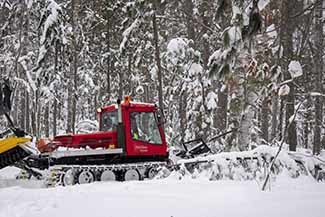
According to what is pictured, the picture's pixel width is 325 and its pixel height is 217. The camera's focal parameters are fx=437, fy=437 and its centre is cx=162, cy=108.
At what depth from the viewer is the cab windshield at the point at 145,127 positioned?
43.1 feet

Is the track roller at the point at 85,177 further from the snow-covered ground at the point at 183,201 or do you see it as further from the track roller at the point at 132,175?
the snow-covered ground at the point at 183,201

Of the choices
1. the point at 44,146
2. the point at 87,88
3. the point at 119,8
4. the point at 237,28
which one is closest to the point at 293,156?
the point at 237,28

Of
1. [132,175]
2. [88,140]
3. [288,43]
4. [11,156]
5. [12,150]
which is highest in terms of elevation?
[288,43]

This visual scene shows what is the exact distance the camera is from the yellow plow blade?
1105 cm

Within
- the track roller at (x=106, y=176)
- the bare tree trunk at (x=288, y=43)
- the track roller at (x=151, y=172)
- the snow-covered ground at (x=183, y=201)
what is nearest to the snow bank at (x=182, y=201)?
the snow-covered ground at (x=183, y=201)

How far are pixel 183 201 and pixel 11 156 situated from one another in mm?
5980

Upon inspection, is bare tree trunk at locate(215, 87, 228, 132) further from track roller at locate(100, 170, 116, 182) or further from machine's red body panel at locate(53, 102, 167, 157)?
track roller at locate(100, 170, 116, 182)

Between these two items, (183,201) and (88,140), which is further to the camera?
(88,140)

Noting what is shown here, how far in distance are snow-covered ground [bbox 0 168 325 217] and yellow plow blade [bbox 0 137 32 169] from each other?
200 centimetres

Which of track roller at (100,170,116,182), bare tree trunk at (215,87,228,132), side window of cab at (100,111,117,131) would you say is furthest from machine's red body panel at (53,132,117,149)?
bare tree trunk at (215,87,228,132)

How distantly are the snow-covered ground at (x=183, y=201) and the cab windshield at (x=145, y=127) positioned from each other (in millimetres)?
3982

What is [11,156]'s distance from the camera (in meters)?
11.2

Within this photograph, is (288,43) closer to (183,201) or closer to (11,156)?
(183,201)

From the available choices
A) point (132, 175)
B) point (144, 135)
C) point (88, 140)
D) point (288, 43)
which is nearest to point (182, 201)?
point (288, 43)
